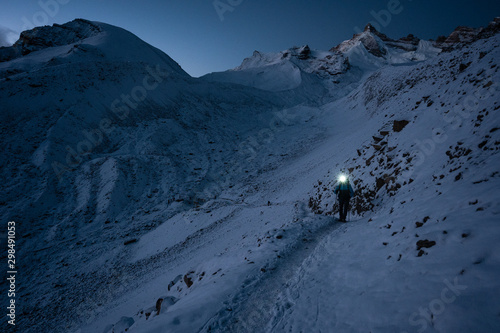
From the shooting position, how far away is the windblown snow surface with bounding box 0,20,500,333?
479 cm

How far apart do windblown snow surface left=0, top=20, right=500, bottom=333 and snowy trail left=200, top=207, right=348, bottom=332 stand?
0.16 feet

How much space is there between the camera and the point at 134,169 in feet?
81.3

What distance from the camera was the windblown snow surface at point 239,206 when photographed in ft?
15.7

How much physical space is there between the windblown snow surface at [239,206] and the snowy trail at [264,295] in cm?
5

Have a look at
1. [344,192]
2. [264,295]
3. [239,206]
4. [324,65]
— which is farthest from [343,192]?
[324,65]

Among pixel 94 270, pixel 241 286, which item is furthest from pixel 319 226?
pixel 94 270

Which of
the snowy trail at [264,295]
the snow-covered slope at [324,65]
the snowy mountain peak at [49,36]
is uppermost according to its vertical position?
the snowy mountain peak at [49,36]

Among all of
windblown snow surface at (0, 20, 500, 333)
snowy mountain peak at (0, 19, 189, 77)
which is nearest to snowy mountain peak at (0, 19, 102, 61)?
snowy mountain peak at (0, 19, 189, 77)

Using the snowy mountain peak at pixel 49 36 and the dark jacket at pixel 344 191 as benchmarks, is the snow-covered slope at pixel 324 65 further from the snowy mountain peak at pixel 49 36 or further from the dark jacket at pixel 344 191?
the dark jacket at pixel 344 191

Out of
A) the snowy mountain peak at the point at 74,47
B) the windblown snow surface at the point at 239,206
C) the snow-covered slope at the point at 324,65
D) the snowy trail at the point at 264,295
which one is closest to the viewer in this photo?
the windblown snow surface at the point at 239,206

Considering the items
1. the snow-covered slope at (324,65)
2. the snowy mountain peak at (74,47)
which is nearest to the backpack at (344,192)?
the snowy mountain peak at (74,47)

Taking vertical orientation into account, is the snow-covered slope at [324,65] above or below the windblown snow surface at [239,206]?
above

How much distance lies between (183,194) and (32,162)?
15.0 m

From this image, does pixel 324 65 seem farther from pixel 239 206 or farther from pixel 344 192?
pixel 344 192
